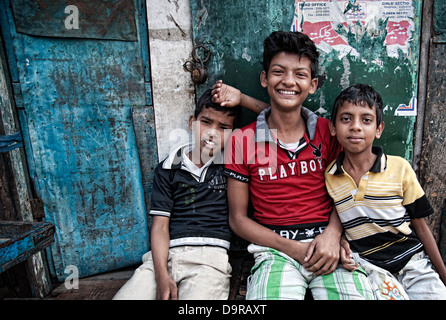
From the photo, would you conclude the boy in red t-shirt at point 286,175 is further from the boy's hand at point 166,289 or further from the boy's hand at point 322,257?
the boy's hand at point 166,289

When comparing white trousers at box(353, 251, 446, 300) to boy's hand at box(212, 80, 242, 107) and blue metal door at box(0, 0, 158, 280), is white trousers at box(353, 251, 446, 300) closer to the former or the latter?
boy's hand at box(212, 80, 242, 107)

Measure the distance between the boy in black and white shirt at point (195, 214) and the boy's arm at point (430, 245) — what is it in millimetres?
1110

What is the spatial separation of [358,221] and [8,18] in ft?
8.55

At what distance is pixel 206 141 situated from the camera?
1823 millimetres

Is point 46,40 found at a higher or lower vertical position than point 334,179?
A: higher

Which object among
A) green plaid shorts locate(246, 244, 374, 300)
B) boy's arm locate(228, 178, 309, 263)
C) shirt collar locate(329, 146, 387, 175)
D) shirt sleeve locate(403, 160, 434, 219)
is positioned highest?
shirt collar locate(329, 146, 387, 175)

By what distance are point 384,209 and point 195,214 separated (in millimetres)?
1111

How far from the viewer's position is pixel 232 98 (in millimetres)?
1830

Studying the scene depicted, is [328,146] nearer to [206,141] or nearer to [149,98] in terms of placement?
[206,141]

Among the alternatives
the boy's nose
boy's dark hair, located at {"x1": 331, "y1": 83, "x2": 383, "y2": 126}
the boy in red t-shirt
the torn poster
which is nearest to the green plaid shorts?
the boy in red t-shirt

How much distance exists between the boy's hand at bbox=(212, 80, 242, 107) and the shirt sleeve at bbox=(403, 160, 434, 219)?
1.08 m


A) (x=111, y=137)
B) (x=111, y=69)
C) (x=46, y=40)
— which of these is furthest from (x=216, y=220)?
(x=46, y=40)

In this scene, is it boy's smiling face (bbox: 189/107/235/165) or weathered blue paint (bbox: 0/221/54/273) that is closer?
weathered blue paint (bbox: 0/221/54/273)

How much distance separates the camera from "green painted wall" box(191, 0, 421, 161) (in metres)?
1.94
